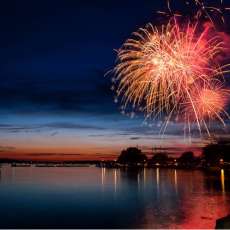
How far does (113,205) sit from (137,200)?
21.1ft

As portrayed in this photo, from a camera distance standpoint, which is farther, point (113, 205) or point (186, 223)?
point (113, 205)

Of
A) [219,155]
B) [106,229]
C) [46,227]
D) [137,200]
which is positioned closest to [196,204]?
[137,200]

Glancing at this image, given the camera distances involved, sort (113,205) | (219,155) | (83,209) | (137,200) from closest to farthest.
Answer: (83,209), (113,205), (137,200), (219,155)

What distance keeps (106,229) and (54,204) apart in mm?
20464

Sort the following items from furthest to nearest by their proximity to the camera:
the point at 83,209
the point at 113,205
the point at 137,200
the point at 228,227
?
the point at 137,200, the point at 113,205, the point at 83,209, the point at 228,227

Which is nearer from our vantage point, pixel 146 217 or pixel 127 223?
pixel 127 223

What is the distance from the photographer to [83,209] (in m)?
52.4

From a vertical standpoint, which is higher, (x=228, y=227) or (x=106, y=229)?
(x=228, y=227)

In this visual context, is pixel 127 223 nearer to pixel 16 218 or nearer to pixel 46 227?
pixel 46 227

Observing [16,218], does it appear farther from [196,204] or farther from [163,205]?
[196,204]

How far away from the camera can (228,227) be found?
22.3m

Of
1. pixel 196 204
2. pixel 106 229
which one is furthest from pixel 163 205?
pixel 106 229

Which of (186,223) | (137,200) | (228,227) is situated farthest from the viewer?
(137,200)

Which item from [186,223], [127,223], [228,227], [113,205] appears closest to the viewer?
[228,227]
